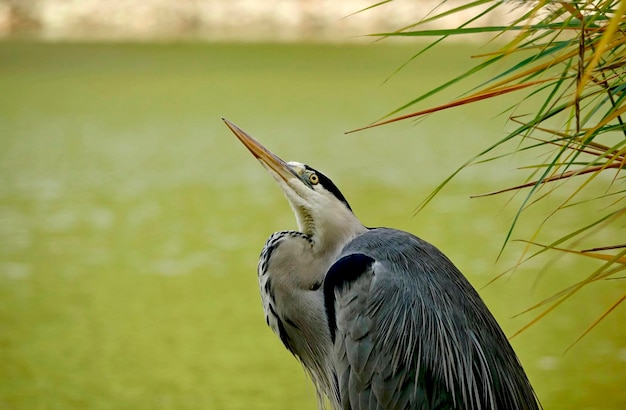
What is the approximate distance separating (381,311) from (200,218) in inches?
177

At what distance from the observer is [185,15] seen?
19359 millimetres

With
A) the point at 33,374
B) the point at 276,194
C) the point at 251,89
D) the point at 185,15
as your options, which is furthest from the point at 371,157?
the point at 185,15

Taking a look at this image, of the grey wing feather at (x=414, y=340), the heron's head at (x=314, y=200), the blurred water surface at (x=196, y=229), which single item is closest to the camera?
the grey wing feather at (x=414, y=340)

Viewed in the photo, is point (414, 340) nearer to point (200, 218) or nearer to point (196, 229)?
point (196, 229)

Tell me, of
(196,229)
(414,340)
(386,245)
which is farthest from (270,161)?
(196,229)

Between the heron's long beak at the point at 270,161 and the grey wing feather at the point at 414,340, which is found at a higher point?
the heron's long beak at the point at 270,161

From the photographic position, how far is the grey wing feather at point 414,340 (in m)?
1.89

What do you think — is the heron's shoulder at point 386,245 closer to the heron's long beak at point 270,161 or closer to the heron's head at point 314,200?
the heron's head at point 314,200

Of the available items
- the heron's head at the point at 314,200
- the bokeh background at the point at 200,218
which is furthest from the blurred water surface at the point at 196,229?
the heron's head at the point at 314,200

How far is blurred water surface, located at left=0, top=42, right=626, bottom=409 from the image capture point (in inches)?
147

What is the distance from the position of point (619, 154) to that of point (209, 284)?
3.71 meters

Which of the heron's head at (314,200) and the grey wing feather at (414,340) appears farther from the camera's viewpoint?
the heron's head at (314,200)

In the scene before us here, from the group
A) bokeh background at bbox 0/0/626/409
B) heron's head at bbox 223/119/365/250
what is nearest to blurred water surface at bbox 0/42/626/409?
bokeh background at bbox 0/0/626/409

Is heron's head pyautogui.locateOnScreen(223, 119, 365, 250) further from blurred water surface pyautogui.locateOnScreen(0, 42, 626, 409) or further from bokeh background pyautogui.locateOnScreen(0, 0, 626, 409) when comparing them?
bokeh background pyautogui.locateOnScreen(0, 0, 626, 409)
